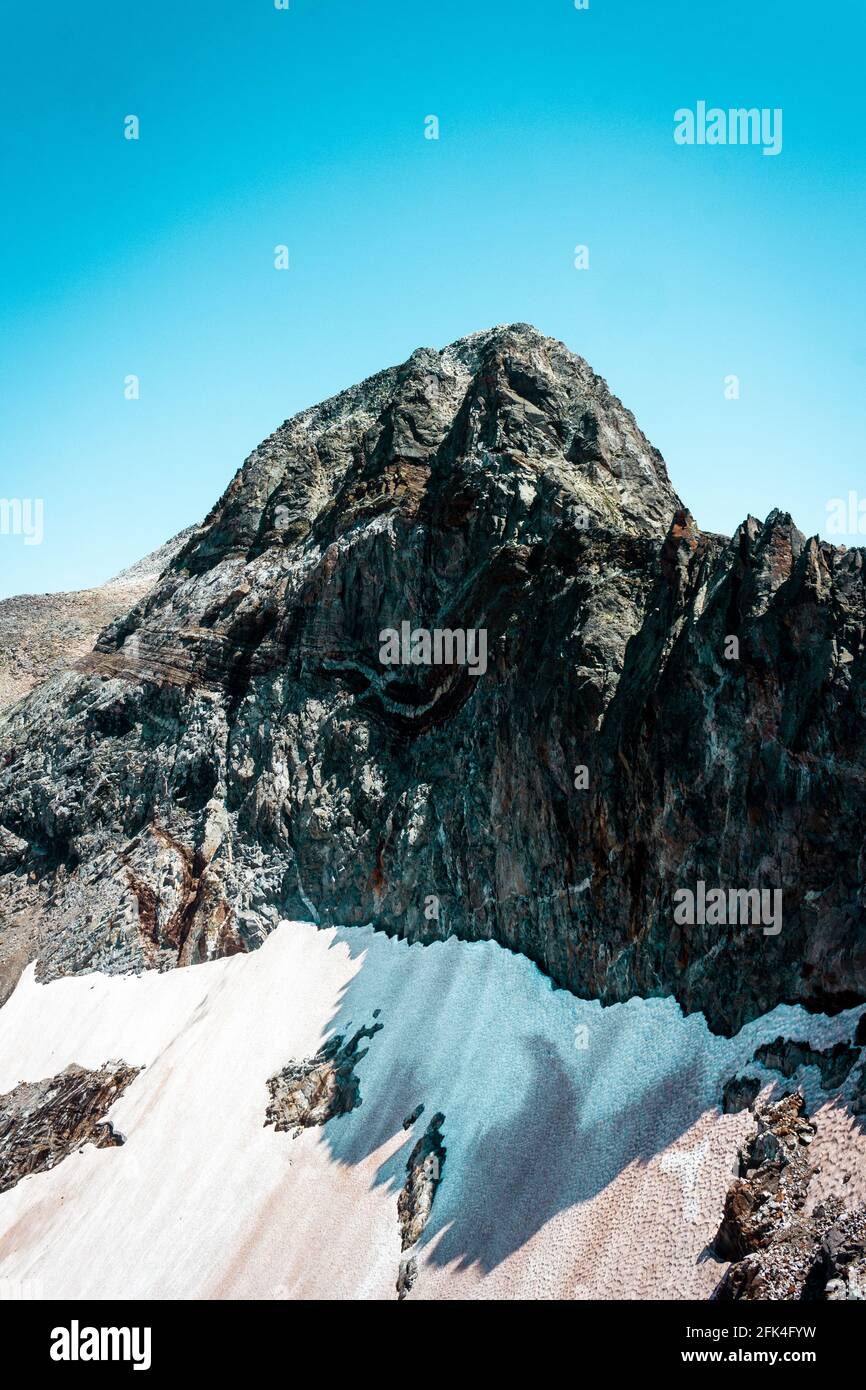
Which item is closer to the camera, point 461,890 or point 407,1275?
point 407,1275

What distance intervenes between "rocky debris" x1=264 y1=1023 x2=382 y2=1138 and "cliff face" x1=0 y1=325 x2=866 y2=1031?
594cm

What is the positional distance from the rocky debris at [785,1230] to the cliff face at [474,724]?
357cm

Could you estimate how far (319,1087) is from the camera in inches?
1298

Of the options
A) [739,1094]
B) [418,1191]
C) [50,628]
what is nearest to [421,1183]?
[418,1191]

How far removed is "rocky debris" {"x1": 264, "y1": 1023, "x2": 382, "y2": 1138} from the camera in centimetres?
3180

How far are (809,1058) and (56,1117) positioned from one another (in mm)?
33200

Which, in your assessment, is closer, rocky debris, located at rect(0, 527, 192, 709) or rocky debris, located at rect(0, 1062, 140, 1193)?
rocky debris, located at rect(0, 1062, 140, 1193)

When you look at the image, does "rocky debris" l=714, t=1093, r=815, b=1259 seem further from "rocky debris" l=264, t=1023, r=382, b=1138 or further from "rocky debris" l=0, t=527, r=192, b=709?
"rocky debris" l=0, t=527, r=192, b=709

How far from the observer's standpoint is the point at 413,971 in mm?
35250

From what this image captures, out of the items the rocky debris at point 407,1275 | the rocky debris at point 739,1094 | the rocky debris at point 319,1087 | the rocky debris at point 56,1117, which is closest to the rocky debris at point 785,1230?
the rocky debris at point 739,1094

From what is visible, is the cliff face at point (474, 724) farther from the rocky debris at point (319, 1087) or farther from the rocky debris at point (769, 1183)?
the rocky debris at point (319, 1087)

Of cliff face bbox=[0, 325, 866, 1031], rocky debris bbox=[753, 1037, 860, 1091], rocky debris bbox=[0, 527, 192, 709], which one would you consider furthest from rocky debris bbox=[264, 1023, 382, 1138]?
rocky debris bbox=[0, 527, 192, 709]

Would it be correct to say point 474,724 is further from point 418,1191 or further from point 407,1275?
point 407,1275

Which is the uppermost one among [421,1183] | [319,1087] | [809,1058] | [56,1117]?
[809,1058]
